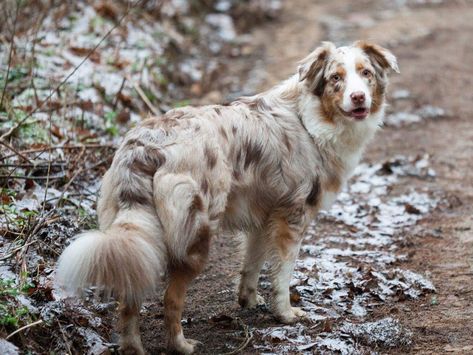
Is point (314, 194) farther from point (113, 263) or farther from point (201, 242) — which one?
point (113, 263)

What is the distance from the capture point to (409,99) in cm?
1083

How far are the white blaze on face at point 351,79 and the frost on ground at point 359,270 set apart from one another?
1.50m

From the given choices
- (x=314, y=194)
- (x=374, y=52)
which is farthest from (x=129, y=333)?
(x=374, y=52)

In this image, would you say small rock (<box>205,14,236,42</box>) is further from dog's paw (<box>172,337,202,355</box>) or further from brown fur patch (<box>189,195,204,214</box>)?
dog's paw (<box>172,337,202,355</box>)

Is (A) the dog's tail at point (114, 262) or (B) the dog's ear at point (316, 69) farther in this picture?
(B) the dog's ear at point (316, 69)

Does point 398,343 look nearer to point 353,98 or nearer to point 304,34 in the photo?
point 353,98

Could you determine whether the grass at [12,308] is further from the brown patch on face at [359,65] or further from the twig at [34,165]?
the brown patch on face at [359,65]

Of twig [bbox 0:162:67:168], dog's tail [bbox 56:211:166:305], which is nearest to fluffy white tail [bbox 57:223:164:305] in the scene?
dog's tail [bbox 56:211:166:305]

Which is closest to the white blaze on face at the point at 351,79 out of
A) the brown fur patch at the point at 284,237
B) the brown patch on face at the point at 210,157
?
the brown fur patch at the point at 284,237

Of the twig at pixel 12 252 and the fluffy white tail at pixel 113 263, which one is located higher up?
the fluffy white tail at pixel 113 263

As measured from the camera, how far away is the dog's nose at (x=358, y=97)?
5.25 m

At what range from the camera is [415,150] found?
9.14m

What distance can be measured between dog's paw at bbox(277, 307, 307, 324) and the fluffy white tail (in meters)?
1.37

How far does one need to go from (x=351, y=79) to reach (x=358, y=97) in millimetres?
204
